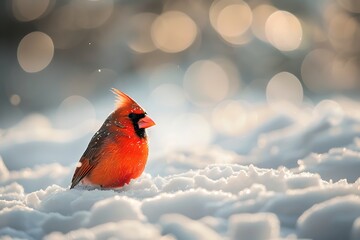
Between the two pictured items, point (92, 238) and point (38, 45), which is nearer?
point (92, 238)

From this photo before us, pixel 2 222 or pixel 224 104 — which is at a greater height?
pixel 224 104

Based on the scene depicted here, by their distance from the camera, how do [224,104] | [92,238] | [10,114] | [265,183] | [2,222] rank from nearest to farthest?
[92,238]
[2,222]
[265,183]
[224,104]
[10,114]

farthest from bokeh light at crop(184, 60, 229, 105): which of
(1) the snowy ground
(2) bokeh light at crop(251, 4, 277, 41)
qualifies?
(1) the snowy ground

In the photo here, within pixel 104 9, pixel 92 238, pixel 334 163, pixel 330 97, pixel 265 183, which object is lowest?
pixel 92 238

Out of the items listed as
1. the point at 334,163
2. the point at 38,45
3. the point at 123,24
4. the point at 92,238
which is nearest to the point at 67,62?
the point at 38,45

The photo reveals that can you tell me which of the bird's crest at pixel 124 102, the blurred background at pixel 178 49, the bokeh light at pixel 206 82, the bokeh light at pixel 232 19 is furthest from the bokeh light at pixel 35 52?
the bird's crest at pixel 124 102

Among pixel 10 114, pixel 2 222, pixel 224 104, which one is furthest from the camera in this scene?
pixel 10 114

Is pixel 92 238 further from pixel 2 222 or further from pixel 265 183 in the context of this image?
pixel 265 183

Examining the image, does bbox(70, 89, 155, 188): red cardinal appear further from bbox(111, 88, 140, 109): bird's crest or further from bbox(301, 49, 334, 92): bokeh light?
bbox(301, 49, 334, 92): bokeh light
